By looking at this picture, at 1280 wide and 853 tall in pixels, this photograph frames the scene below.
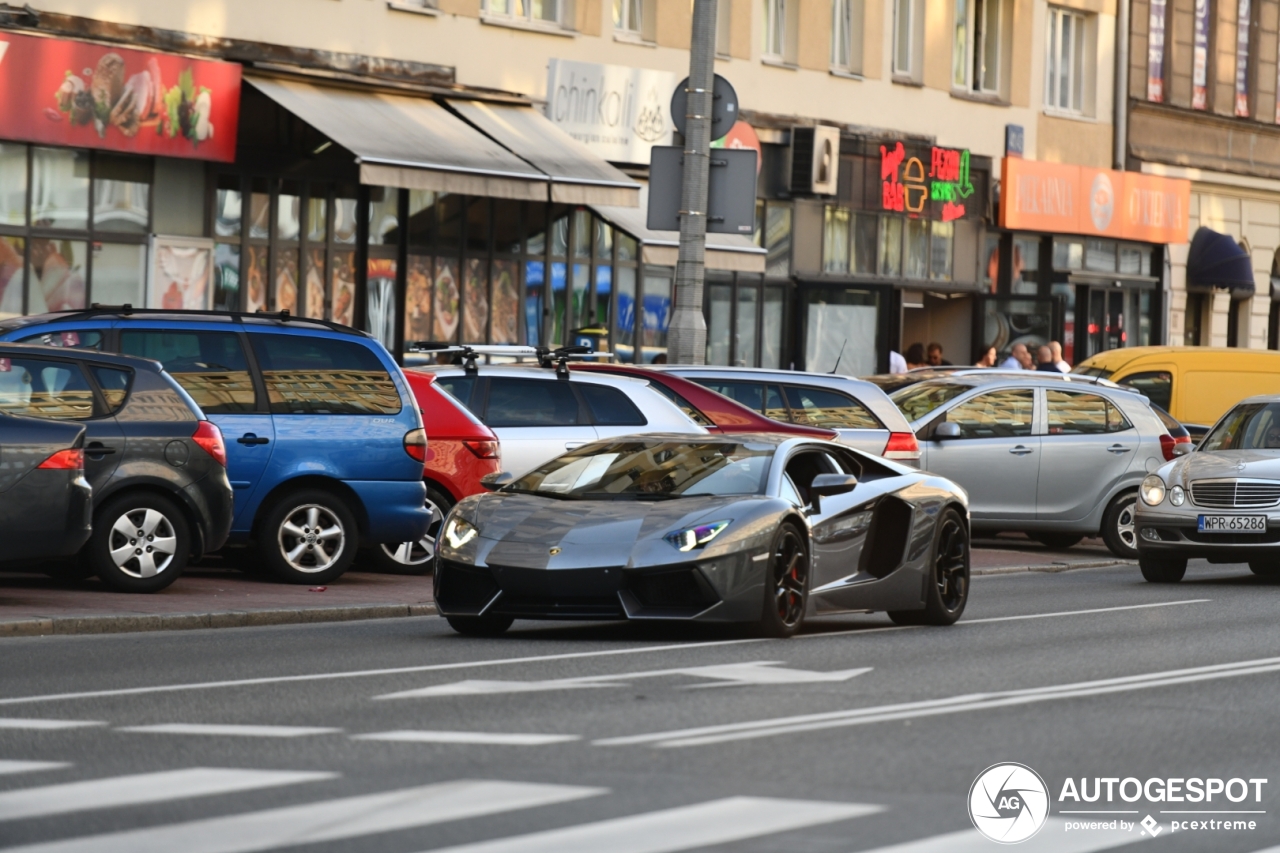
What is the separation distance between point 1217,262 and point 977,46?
7020 mm

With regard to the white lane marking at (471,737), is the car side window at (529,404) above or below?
above

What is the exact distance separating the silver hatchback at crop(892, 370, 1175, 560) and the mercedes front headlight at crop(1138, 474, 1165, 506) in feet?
9.79

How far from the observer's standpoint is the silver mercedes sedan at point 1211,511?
59.7ft

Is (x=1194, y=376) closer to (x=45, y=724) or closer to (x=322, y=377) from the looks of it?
(x=322, y=377)

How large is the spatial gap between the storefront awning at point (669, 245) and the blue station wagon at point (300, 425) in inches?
414

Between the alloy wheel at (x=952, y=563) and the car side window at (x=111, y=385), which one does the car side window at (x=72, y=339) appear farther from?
the alloy wheel at (x=952, y=563)

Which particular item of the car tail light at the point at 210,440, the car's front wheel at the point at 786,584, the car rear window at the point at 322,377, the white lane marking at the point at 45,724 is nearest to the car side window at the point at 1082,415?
the car rear window at the point at 322,377

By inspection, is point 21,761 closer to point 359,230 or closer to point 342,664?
point 342,664

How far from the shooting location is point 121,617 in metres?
13.2

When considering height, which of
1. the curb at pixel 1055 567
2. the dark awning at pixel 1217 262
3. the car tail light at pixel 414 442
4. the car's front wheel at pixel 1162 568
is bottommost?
the curb at pixel 1055 567

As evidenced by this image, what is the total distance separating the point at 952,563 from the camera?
1411 centimetres

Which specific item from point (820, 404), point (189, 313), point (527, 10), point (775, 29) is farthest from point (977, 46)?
point (189, 313)

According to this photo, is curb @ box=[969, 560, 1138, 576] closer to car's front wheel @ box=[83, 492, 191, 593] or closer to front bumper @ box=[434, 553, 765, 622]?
car's front wheel @ box=[83, 492, 191, 593]

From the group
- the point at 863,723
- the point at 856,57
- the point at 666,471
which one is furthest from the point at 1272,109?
the point at 863,723
